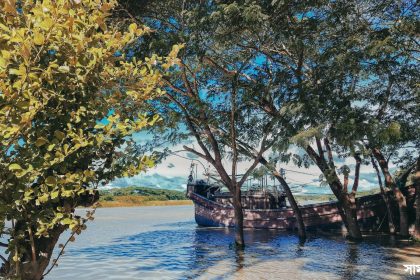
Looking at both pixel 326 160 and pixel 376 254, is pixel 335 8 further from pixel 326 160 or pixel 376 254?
pixel 376 254

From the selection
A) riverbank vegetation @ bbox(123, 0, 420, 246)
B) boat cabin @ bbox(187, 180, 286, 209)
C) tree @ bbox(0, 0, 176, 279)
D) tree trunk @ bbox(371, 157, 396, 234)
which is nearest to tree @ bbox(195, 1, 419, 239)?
riverbank vegetation @ bbox(123, 0, 420, 246)

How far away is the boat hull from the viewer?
82.0 ft

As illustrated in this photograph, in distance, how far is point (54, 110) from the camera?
3240 millimetres

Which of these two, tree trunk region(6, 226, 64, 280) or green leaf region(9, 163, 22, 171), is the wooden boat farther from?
green leaf region(9, 163, 22, 171)

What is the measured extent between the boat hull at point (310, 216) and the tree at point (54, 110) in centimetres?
2425

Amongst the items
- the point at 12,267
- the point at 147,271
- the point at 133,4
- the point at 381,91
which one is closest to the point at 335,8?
the point at 381,91

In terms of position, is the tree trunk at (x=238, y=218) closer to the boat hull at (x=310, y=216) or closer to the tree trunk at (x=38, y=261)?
the boat hull at (x=310, y=216)

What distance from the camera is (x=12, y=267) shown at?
371cm

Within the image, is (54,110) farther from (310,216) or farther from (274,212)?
(274,212)

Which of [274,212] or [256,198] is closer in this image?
[274,212]

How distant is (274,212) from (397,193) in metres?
10.2

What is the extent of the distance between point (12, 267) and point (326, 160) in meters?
20.3

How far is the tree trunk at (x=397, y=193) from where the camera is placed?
21.5 meters

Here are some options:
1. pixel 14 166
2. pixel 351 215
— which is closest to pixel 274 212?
pixel 351 215
